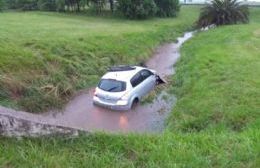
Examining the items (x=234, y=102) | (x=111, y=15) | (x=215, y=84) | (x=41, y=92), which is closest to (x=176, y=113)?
(x=234, y=102)

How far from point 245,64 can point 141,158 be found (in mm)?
14938

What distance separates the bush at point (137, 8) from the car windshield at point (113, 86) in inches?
1186

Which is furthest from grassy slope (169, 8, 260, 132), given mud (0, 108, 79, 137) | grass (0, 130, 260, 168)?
mud (0, 108, 79, 137)

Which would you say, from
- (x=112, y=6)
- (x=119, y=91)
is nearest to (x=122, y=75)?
(x=119, y=91)

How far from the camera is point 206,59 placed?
23.7 m

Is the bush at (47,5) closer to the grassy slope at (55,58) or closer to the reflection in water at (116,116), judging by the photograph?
the grassy slope at (55,58)

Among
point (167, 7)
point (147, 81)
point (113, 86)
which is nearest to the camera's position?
point (113, 86)

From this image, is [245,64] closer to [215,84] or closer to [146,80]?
[215,84]

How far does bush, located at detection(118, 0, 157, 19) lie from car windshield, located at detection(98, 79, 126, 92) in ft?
98.8

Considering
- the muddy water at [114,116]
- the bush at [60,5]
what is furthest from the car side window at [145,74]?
the bush at [60,5]

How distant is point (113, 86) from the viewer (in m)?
16.7

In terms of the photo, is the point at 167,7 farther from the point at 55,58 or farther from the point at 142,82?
the point at 142,82

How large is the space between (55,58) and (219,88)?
8.89m

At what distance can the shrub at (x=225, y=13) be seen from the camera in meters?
45.5
